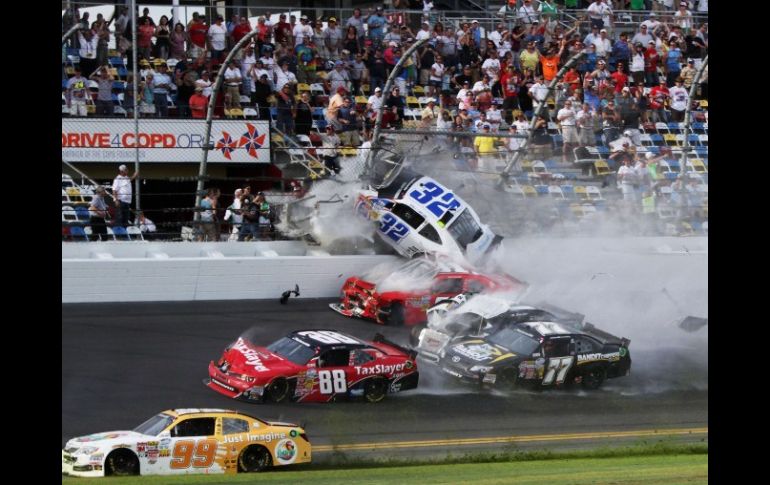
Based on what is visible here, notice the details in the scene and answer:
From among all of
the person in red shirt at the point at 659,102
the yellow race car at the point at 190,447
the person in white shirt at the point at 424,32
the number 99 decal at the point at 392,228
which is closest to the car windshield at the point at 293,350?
the yellow race car at the point at 190,447

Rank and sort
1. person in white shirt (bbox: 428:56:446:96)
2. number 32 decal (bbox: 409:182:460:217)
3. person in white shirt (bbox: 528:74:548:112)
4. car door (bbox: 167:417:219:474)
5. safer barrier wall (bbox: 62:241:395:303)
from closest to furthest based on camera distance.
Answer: car door (bbox: 167:417:219:474)
safer barrier wall (bbox: 62:241:395:303)
number 32 decal (bbox: 409:182:460:217)
person in white shirt (bbox: 528:74:548:112)
person in white shirt (bbox: 428:56:446:96)

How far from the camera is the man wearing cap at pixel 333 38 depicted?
22.6 meters

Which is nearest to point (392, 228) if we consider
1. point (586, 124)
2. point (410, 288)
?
point (410, 288)

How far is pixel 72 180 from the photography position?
1816 cm

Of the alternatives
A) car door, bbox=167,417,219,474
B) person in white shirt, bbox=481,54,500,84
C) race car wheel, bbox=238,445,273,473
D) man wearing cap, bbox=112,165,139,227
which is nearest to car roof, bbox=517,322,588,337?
race car wheel, bbox=238,445,273,473

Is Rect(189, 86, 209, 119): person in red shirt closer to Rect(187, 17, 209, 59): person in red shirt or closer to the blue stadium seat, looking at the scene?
Rect(187, 17, 209, 59): person in red shirt

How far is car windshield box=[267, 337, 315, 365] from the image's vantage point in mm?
13867

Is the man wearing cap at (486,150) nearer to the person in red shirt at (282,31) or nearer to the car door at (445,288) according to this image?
the car door at (445,288)

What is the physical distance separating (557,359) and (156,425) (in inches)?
222

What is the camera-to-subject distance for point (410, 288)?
17.7 metres

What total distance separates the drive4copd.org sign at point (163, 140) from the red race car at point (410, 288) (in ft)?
11.6

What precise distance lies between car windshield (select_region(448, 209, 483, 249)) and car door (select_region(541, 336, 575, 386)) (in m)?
4.83
